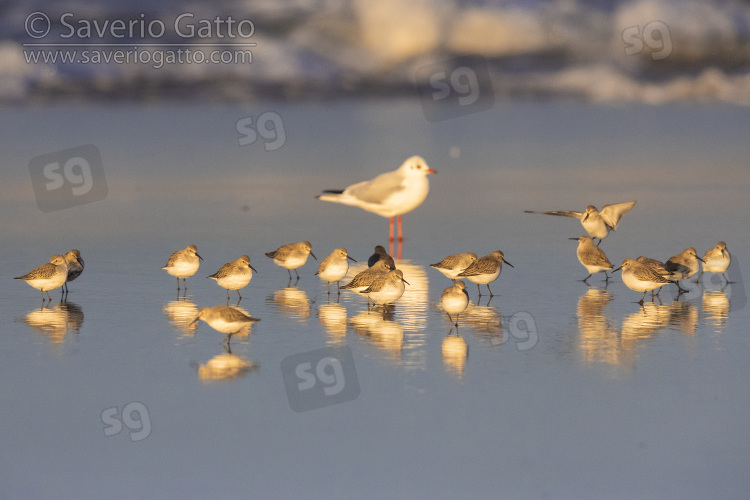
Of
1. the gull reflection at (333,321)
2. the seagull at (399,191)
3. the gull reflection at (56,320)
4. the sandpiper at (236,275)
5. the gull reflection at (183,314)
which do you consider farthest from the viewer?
the seagull at (399,191)

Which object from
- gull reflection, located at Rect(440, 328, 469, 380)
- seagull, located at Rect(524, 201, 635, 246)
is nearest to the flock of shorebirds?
gull reflection, located at Rect(440, 328, 469, 380)

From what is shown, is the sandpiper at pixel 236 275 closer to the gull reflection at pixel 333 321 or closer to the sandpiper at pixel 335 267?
the gull reflection at pixel 333 321

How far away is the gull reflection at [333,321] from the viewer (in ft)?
31.7

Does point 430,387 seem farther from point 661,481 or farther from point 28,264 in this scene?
point 28,264

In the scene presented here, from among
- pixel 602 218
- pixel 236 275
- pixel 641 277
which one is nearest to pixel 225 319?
pixel 236 275

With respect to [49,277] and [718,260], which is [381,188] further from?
[49,277]

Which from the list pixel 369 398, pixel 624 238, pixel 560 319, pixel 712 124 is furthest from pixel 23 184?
pixel 712 124

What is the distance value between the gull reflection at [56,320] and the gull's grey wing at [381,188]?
5642 millimetres

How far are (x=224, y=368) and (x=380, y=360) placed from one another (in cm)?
Answer: 122

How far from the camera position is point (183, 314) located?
1068 centimetres

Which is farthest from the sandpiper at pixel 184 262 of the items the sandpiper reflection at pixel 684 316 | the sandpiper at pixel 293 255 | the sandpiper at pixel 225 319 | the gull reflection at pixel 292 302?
the sandpiper reflection at pixel 684 316

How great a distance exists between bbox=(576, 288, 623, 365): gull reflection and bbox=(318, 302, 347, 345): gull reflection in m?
2.06

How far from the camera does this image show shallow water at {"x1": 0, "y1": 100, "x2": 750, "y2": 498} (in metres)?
6.59

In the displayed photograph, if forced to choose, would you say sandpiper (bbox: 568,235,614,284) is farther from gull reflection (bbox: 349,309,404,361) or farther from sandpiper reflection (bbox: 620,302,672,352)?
gull reflection (bbox: 349,309,404,361)
